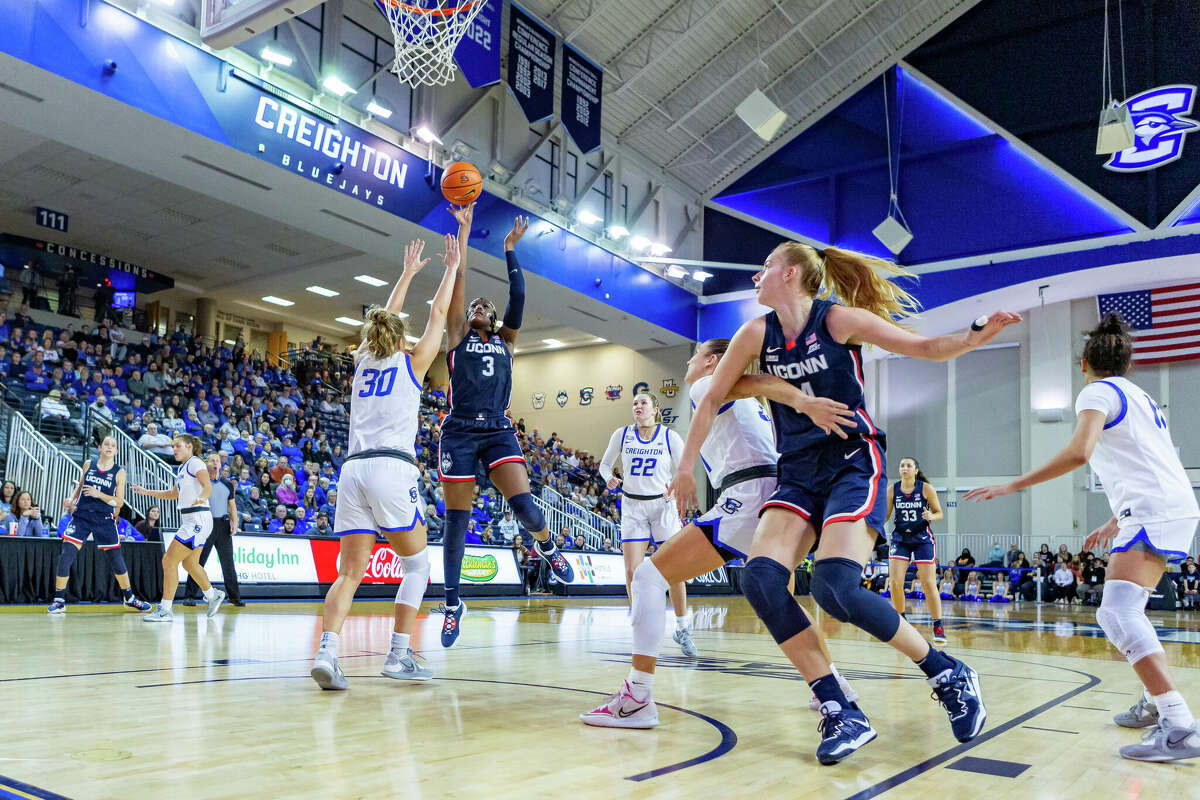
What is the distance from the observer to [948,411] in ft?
88.6

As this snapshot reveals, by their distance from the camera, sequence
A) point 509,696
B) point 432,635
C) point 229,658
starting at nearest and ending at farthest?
point 509,696, point 229,658, point 432,635

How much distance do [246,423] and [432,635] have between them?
40.1 feet

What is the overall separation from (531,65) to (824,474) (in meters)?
16.9

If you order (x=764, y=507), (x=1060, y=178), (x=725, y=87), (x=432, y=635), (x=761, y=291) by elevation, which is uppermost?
(x=725, y=87)

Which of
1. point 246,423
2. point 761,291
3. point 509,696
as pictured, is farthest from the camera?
point 246,423

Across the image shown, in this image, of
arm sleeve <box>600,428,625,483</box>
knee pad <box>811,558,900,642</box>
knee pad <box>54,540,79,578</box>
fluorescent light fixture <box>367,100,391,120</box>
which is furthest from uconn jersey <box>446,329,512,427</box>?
fluorescent light fixture <box>367,100,391,120</box>

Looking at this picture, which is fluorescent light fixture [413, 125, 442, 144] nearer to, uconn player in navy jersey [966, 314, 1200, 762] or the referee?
the referee

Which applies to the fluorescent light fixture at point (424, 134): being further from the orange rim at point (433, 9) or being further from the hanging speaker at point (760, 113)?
the orange rim at point (433, 9)

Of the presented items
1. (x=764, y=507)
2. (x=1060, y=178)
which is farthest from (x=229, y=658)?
(x=1060, y=178)

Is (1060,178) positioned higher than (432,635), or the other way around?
(1060,178)

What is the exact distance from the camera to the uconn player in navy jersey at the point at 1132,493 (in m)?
3.68

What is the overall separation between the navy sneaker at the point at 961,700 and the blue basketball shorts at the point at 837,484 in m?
0.57

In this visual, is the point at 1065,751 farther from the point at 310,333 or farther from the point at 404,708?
the point at 310,333

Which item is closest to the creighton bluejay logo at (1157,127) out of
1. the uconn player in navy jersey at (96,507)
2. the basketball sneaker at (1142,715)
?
the basketball sneaker at (1142,715)
